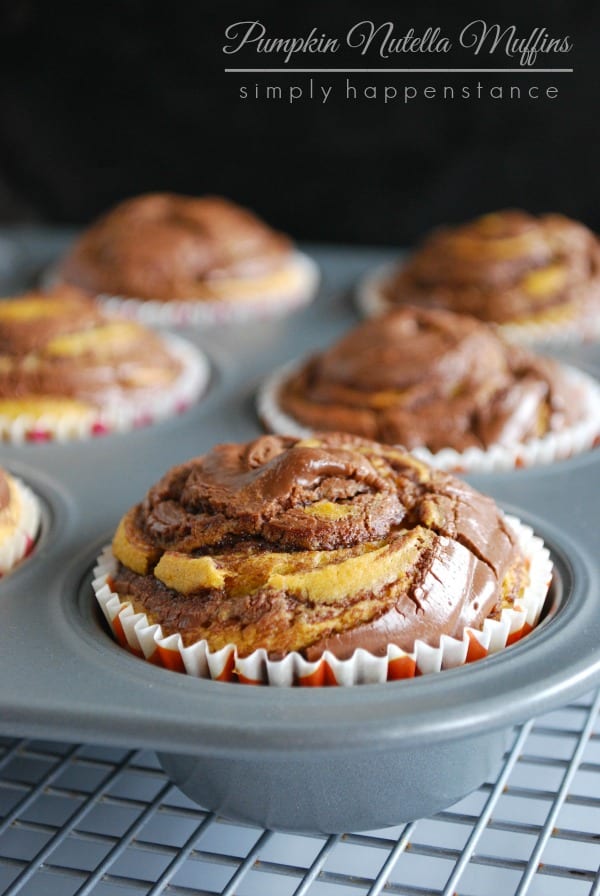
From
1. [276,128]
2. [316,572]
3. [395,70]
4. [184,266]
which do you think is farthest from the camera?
[276,128]

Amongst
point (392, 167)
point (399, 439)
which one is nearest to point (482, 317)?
point (399, 439)

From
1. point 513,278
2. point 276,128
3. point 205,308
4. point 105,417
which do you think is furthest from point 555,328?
point 276,128

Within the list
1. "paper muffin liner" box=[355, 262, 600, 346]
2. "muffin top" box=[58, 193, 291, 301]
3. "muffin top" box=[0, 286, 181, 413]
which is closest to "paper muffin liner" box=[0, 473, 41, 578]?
"muffin top" box=[0, 286, 181, 413]

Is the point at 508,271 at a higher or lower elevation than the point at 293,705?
lower

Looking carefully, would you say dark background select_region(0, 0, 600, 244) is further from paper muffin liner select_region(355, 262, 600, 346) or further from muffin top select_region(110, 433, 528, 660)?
muffin top select_region(110, 433, 528, 660)

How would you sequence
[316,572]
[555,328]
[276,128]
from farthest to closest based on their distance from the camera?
1. [276,128]
2. [555,328]
3. [316,572]

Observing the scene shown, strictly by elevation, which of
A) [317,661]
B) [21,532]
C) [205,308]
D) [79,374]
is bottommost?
[205,308]

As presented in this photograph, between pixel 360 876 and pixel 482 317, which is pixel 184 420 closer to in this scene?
pixel 482 317

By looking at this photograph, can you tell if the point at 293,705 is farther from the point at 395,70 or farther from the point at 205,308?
the point at 395,70
